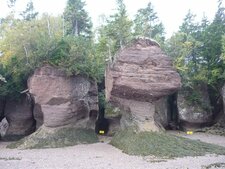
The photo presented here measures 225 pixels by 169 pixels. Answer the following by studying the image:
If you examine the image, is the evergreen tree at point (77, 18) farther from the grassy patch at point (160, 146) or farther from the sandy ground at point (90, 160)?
the sandy ground at point (90, 160)

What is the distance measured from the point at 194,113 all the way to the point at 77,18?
20252 millimetres

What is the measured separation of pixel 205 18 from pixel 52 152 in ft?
95.8

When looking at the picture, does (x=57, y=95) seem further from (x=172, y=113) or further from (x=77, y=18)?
(x=77, y=18)

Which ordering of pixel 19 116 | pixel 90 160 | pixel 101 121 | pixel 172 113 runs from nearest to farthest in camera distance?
pixel 90 160
pixel 19 116
pixel 172 113
pixel 101 121

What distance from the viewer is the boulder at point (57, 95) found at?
27.0m

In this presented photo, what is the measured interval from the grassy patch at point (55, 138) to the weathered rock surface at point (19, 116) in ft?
23.7

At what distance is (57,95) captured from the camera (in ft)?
88.6

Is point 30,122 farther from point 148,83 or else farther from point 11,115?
point 148,83

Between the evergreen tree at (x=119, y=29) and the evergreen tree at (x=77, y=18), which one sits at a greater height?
the evergreen tree at (x=77, y=18)

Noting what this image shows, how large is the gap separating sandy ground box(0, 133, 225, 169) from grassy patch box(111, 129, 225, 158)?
96 cm

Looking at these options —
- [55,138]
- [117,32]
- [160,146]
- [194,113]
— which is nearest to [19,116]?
[55,138]

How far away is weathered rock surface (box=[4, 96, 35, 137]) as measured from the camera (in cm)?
3312

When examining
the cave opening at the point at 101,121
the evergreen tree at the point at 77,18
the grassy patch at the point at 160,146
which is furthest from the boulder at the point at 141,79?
the evergreen tree at the point at 77,18

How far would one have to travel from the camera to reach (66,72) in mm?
27031
